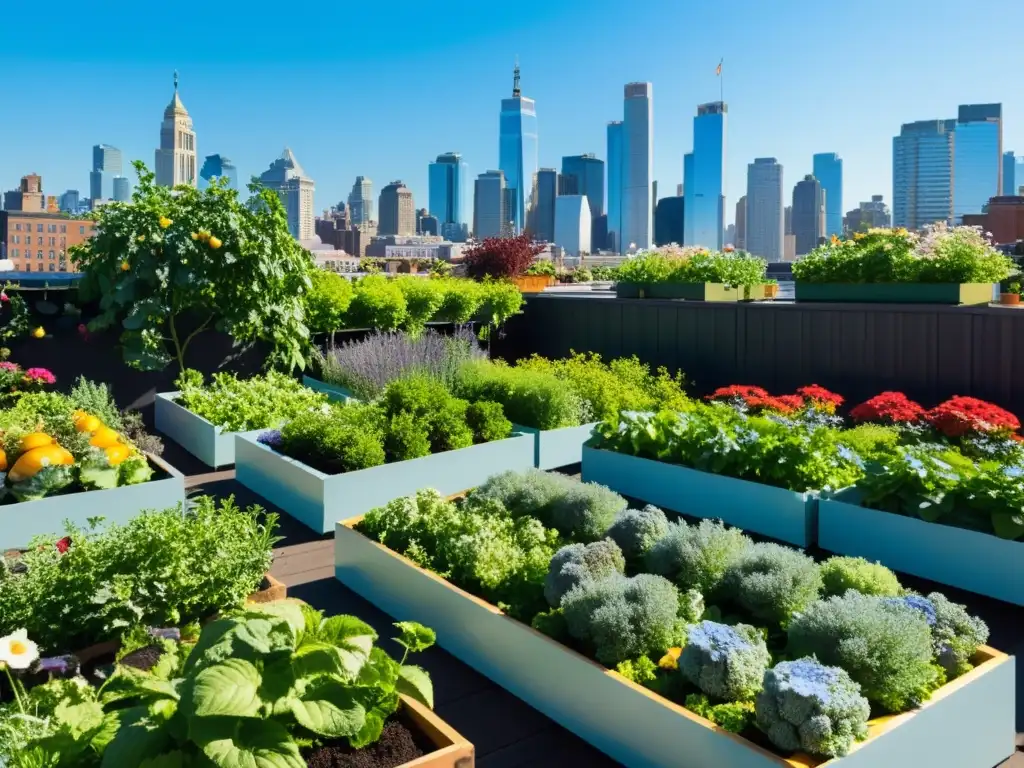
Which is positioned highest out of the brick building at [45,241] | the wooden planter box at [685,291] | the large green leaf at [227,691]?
the brick building at [45,241]

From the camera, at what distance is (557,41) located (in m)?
27.6

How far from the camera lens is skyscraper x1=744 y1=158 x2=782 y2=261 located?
75.4 meters

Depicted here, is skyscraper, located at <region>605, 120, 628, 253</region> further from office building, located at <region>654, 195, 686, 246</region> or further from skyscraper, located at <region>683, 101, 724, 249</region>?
office building, located at <region>654, 195, 686, 246</region>

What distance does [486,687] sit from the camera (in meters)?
2.77

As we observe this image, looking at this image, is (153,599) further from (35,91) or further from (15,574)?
(35,91)

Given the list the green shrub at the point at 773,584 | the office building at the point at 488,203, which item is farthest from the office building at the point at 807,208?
the green shrub at the point at 773,584

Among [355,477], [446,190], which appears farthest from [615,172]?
[355,477]

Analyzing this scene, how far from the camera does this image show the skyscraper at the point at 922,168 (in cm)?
8362

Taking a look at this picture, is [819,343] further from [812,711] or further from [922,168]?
[922,168]

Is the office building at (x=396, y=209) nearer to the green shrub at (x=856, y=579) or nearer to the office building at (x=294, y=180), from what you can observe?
the office building at (x=294, y=180)

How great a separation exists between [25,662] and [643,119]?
167157mm

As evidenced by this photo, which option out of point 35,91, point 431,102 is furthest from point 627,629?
point 35,91

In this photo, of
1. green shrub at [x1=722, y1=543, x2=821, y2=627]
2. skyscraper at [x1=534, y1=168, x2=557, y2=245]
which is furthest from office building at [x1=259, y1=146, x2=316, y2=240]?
green shrub at [x1=722, y1=543, x2=821, y2=627]

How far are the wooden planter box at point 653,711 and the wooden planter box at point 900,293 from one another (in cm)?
417
